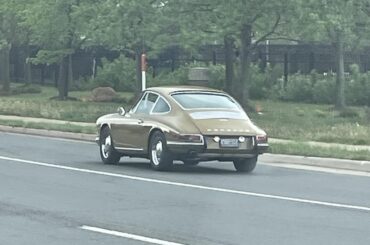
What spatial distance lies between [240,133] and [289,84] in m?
25.5

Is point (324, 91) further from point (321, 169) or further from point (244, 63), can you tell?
point (321, 169)

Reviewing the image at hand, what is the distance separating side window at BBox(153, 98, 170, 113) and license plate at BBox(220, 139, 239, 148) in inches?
52.7

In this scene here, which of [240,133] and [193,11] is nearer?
[240,133]

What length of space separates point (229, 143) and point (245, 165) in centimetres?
121

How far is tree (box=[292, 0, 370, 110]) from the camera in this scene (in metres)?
28.8

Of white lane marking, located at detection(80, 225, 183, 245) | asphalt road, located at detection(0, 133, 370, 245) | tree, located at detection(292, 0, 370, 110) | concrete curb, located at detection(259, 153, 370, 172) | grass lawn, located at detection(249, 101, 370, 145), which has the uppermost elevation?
tree, located at detection(292, 0, 370, 110)

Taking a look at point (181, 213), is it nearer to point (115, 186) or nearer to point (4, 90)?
point (115, 186)

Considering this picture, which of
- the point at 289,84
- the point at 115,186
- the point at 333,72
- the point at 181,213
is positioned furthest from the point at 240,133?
the point at 333,72

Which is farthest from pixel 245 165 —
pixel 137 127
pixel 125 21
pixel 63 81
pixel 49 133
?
pixel 63 81

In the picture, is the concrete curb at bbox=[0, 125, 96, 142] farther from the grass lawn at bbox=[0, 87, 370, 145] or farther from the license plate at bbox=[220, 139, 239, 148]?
the license plate at bbox=[220, 139, 239, 148]

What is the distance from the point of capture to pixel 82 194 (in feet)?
45.6

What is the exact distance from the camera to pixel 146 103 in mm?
18078

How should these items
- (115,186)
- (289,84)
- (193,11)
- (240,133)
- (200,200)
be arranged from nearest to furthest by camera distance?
(200,200) → (115,186) → (240,133) → (193,11) → (289,84)

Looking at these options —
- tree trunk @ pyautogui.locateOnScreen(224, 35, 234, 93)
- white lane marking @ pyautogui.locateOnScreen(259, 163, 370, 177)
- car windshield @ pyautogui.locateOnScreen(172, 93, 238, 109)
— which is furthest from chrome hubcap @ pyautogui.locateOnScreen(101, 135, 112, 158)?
tree trunk @ pyautogui.locateOnScreen(224, 35, 234, 93)
